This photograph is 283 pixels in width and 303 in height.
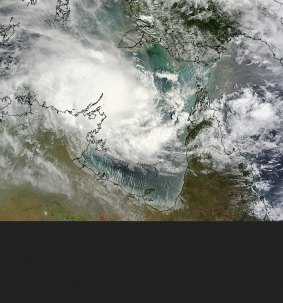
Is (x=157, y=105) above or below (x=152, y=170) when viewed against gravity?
above

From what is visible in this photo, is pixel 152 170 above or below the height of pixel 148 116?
below

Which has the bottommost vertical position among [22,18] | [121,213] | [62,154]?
[121,213]

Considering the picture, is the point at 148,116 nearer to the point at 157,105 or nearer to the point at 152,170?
the point at 157,105

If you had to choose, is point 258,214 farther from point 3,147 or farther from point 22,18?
point 22,18

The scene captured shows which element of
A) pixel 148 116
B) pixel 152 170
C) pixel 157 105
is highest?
pixel 157 105

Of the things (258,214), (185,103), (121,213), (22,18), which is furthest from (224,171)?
(22,18)

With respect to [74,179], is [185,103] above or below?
above

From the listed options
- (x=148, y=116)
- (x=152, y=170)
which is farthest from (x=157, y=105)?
(x=152, y=170)
